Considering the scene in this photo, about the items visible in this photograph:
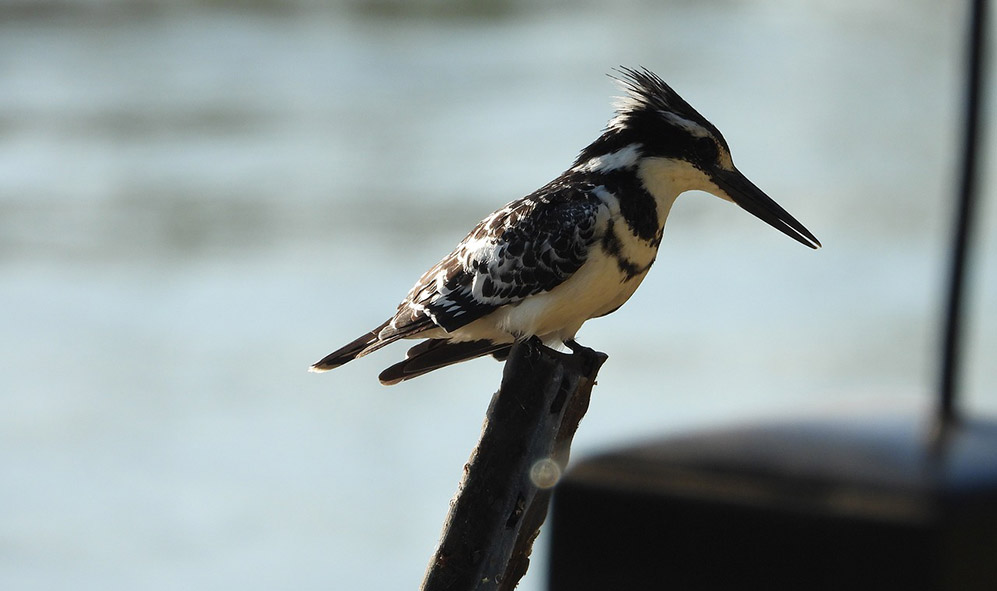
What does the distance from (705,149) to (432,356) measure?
846 millimetres

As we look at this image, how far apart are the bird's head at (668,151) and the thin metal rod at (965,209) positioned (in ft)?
4.70

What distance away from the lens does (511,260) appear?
10.2 feet

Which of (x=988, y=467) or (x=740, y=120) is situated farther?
(x=740, y=120)

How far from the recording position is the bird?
3051 millimetres

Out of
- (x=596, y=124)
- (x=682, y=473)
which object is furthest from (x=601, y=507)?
(x=596, y=124)

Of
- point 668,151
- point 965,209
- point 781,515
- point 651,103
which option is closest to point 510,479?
point 668,151

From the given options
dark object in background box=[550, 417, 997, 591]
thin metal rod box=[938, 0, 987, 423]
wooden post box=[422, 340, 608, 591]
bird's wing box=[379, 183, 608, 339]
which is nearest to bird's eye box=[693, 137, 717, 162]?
bird's wing box=[379, 183, 608, 339]

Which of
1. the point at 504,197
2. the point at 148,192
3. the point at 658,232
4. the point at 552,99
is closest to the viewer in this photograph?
the point at 658,232

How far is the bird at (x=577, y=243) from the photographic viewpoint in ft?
10.0

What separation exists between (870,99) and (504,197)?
7126 millimetres

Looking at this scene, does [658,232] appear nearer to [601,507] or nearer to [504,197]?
[601,507]

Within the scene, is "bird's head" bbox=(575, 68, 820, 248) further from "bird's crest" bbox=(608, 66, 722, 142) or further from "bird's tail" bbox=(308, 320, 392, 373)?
"bird's tail" bbox=(308, 320, 392, 373)

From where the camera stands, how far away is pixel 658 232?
313cm

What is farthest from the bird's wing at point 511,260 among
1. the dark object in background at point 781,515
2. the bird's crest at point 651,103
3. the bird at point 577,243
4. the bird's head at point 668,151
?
the dark object in background at point 781,515
